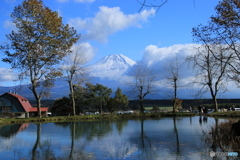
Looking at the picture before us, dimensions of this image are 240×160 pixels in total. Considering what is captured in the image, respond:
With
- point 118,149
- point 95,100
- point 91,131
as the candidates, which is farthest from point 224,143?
point 95,100

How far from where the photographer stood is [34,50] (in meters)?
28.1

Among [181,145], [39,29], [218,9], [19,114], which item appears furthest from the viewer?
[19,114]

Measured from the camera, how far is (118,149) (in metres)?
10.1

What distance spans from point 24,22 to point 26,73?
5525mm

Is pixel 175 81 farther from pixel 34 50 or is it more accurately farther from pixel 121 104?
pixel 121 104

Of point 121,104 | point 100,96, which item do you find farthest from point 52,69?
point 121,104

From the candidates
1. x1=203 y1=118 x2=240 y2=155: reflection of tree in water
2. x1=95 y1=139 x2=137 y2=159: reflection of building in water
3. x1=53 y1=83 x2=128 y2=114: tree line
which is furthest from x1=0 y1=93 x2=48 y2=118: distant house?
x1=203 y1=118 x2=240 y2=155: reflection of tree in water

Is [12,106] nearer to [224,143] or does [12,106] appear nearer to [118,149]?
[118,149]

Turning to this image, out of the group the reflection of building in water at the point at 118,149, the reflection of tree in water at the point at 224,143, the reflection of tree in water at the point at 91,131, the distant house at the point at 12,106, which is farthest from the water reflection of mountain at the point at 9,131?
the distant house at the point at 12,106

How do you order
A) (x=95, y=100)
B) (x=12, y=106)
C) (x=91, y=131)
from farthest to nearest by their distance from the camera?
(x=95, y=100)
(x=12, y=106)
(x=91, y=131)

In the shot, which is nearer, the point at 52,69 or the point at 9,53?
the point at 9,53

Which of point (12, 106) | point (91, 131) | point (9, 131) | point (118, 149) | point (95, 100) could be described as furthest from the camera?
point (95, 100)

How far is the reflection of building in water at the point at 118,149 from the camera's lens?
29.5 ft

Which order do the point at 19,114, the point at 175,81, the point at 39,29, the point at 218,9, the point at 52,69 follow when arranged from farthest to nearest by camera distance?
the point at 19,114, the point at 175,81, the point at 52,69, the point at 39,29, the point at 218,9
